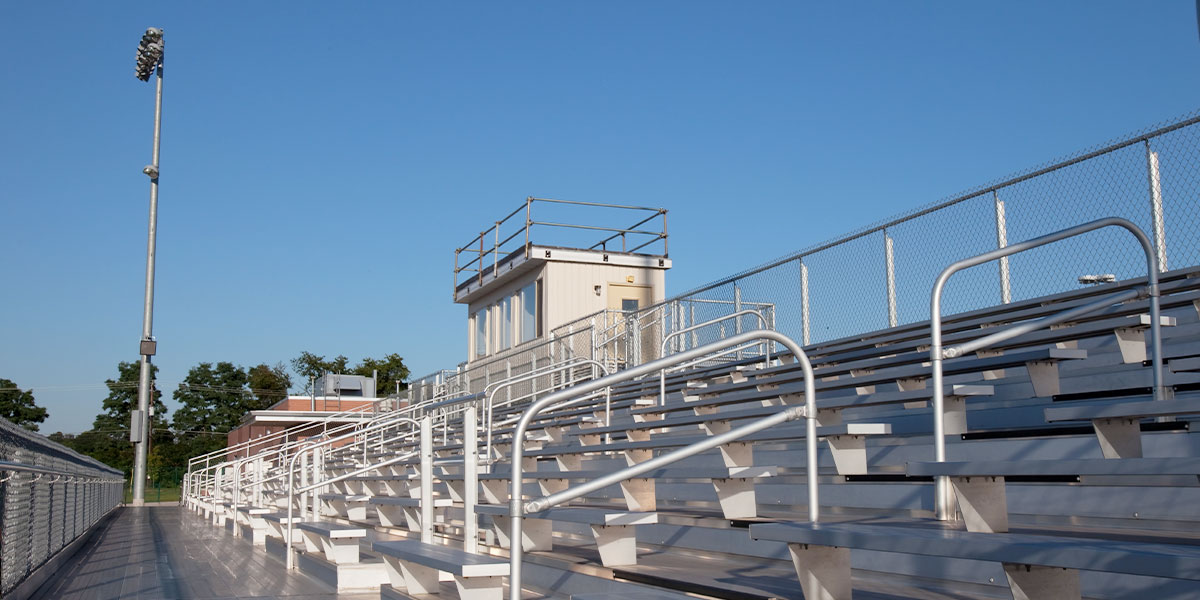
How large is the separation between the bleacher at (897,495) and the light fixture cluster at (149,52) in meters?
19.1

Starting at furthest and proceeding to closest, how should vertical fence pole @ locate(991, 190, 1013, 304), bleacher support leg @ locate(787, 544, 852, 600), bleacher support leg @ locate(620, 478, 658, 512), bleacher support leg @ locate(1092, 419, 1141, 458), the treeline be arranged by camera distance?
the treeline, vertical fence pole @ locate(991, 190, 1013, 304), bleacher support leg @ locate(620, 478, 658, 512), bleacher support leg @ locate(1092, 419, 1141, 458), bleacher support leg @ locate(787, 544, 852, 600)

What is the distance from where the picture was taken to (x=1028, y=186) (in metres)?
7.36

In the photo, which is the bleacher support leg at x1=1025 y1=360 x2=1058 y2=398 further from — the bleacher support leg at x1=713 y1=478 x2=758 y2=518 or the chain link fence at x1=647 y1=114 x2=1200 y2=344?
the chain link fence at x1=647 y1=114 x2=1200 y2=344

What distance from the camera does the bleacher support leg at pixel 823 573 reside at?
3346 millimetres

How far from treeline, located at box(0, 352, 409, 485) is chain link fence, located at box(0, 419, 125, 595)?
162ft

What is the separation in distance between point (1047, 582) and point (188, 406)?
66639 mm

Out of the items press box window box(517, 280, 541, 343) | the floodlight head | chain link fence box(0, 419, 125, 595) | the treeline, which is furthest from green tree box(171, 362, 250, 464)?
chain link fence box(0, 419, 125, 595)

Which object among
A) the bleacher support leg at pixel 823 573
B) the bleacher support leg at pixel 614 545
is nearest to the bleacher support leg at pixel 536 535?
the bleacher support leg at pixel 614 545

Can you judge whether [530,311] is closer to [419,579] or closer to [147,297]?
[147,297]

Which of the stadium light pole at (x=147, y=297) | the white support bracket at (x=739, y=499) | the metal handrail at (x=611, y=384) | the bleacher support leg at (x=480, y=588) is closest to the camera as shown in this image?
the metal handrail at (x=611, y=384)

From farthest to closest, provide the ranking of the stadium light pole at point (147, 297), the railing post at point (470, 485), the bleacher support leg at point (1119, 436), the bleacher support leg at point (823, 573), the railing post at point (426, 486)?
the stadium light pole at point (147, 297) → the railing post at point (426, 486) → the railing post at point (470, 485) → the bleacher support leg at point (1119, 436) → the bleacher support leg at point (823, 573)

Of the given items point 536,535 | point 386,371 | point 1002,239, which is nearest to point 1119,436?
point 536,535

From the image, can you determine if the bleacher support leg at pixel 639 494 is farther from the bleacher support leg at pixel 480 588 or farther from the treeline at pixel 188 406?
the treeline at pixel 188 406

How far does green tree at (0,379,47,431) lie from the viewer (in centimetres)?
6050
